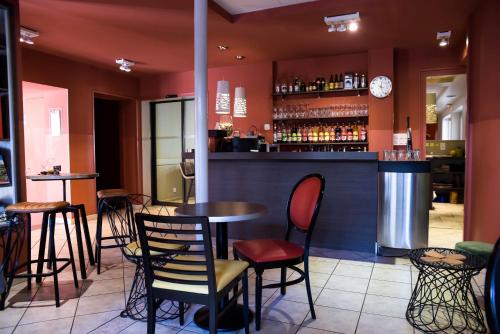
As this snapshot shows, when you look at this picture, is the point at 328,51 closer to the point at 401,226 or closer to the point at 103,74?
the point at 401,226

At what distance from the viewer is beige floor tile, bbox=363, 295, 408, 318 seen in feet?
8.25

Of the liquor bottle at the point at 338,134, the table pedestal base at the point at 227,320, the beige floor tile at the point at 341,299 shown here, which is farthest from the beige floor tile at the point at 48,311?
the liquor bottle at the point at 338,134

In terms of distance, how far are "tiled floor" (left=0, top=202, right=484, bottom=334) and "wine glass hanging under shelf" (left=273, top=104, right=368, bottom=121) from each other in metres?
2.75

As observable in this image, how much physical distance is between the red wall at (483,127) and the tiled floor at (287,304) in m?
0.81

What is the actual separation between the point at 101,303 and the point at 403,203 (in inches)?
118

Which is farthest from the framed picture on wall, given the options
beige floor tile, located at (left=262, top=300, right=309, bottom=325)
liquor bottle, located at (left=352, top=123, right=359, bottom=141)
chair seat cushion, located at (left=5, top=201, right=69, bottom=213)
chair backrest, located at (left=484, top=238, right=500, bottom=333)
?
liquor bottle, located at (left=352, top=123, right=359, bottom=141)

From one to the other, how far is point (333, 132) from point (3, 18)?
453 centimetres

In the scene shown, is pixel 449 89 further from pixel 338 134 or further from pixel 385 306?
pixel 385 306

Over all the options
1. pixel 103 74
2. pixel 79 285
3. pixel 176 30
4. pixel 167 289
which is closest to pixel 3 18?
pixel 176 30

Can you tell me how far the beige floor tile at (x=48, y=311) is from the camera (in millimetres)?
2473

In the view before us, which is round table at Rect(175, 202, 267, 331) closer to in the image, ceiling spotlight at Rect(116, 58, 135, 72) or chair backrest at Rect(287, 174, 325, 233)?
chair backrest at Rect(287, 174, 325, 233)

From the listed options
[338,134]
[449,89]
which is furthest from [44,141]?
[449,89]

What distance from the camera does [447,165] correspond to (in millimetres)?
7852

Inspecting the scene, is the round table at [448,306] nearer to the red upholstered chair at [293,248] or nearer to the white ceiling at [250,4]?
the red upholstered chair at [293,248]
